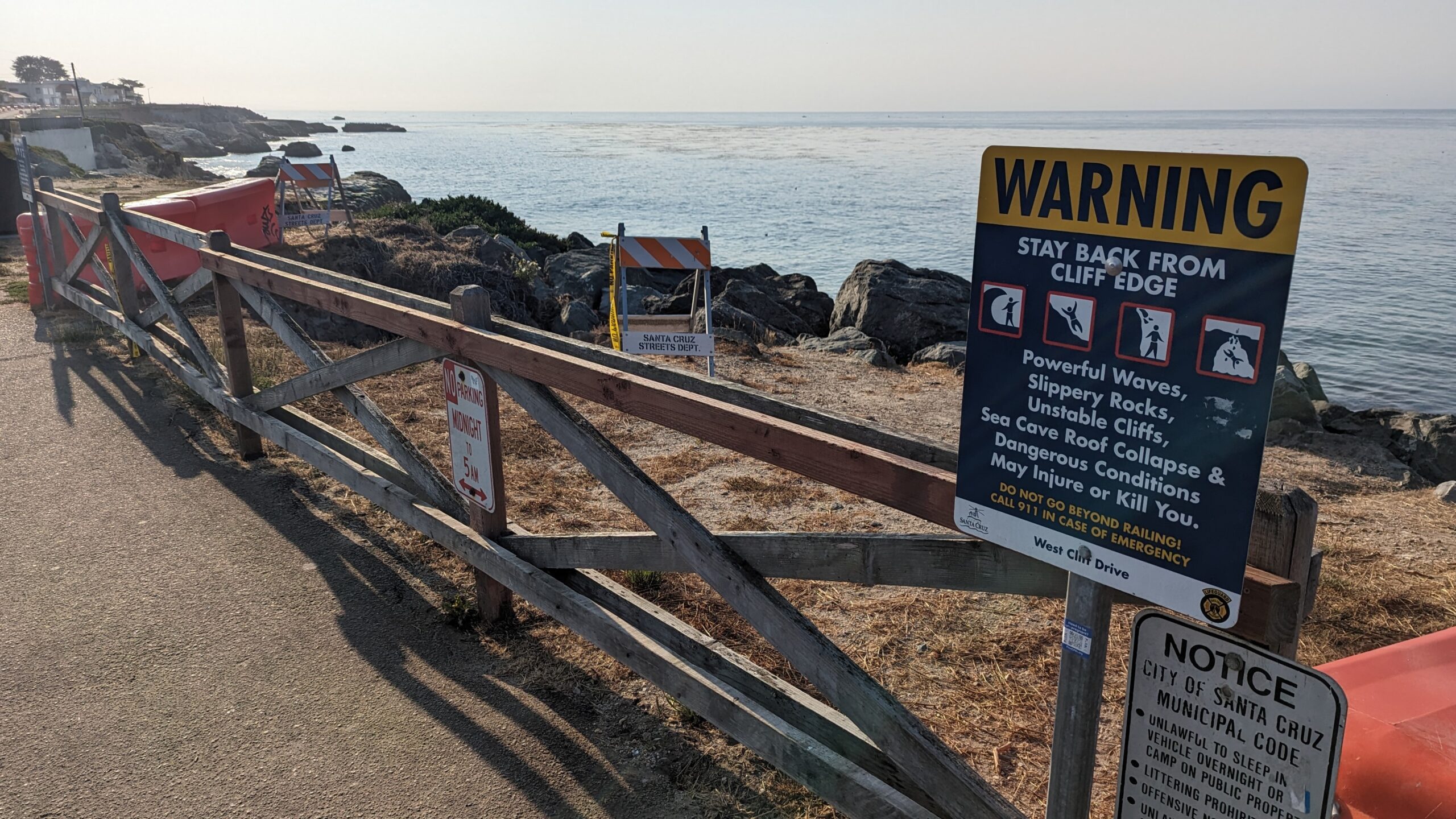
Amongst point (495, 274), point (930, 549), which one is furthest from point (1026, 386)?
point (495, 274)

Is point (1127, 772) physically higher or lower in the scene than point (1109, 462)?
lower

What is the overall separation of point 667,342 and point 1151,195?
7743mm

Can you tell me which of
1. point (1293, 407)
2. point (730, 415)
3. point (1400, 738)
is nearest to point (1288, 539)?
point (1400, 738)

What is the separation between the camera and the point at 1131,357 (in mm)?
1712

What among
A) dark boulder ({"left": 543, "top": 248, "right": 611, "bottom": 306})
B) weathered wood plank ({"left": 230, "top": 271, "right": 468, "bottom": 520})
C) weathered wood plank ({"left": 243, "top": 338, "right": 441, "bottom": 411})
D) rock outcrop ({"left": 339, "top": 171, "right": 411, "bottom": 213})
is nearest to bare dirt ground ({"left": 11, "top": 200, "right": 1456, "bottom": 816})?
weathered wood plank ({"left": 230, "top": 271, "right": 468, "bottom": 520})

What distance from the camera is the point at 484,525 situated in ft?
14.5

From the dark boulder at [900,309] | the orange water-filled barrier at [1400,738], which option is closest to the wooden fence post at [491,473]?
the orange water-filled barrier at [1400,738]

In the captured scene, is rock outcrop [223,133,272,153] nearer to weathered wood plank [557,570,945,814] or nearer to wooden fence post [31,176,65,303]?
wooden fence post [31,176,65,303]

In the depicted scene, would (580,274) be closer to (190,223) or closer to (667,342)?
(190,223)

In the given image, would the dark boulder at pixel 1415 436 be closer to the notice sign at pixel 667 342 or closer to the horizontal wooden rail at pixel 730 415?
the notice sign at pixel 667 342

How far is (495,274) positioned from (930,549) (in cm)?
1155

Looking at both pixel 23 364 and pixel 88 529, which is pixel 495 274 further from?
pixel 88 529

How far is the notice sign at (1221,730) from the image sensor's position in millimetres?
1595

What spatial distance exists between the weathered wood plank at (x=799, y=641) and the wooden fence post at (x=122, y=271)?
22.0 ft
